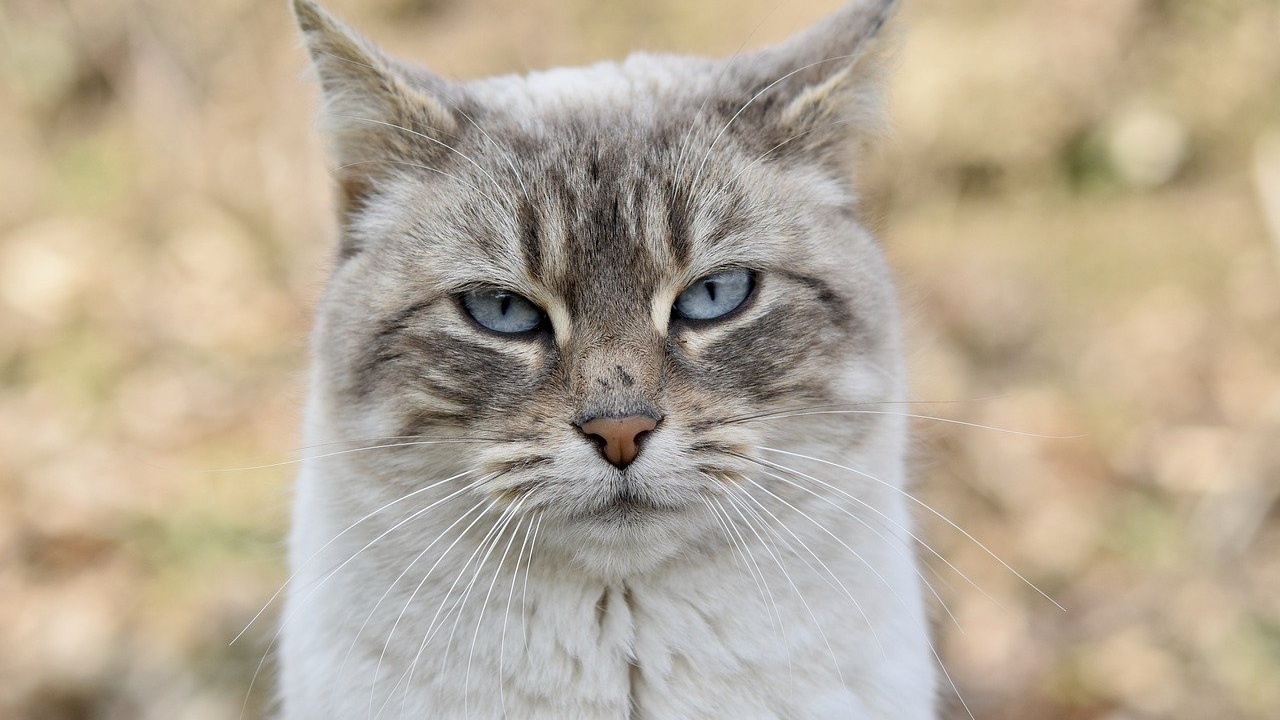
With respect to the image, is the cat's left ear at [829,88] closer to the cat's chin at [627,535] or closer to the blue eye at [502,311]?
the blue eye at [502,311]

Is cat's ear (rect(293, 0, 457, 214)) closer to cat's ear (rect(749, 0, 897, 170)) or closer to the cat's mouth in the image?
cat's ear (rect(749, 0, 897, 170))

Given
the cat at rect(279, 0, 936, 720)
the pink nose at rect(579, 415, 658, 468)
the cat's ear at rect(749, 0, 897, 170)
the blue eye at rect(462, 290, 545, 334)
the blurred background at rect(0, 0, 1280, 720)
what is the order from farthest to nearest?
→ the blurred background at rect(0, 0, 1280, 720) → the cat's ear at rect(749, 0, 897, 170) → the blue eye at rect(462, 290, 545, 334) → the cat at rect(279, 0, 936, 720) → the pink nose at rect(579, 415, 658, 468)

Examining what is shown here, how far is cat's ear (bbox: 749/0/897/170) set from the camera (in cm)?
223

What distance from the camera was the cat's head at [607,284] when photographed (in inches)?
75.6

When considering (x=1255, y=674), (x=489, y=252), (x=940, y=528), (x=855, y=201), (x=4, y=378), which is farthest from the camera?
(x=4, y=378)

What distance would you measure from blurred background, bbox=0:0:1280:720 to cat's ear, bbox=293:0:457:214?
1.22m

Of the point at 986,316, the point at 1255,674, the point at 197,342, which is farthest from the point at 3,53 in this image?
the point at 1255,674

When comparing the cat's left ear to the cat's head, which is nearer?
the cat's head

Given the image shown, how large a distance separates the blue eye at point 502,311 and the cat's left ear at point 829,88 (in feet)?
2.00

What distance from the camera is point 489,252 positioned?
82.0 inches

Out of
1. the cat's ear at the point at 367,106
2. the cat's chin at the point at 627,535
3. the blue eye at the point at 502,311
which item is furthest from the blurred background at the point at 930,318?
the cat's chin at the point at 627,535

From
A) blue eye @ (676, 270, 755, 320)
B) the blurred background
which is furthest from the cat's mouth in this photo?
the blurred background

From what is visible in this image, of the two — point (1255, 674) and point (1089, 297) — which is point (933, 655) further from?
point (1089, 297)

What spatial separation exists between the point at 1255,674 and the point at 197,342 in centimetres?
463
